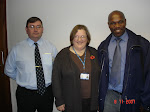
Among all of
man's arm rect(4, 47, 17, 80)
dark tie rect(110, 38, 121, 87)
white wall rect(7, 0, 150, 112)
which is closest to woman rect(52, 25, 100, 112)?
dark tie rect(110, 38, 121, 87)

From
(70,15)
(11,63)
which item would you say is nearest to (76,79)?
(11,63)

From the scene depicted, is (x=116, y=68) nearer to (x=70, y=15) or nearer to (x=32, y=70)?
(x=32, y=70)

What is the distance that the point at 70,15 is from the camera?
93.2 inches

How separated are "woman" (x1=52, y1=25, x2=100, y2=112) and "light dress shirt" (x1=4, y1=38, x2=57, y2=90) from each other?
0.23 metres

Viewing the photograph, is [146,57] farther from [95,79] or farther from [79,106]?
[79,106]

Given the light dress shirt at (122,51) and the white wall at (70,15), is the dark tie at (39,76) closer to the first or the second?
the white wall at (70,15)

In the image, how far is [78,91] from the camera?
61.1 inches

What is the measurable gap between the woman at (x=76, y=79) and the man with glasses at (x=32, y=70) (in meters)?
0.24

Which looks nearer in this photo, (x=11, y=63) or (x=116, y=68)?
(x=116, y=68)

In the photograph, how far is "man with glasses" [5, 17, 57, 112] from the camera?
1708 mm

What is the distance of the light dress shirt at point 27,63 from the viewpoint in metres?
1.71

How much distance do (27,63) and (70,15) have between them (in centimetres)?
126

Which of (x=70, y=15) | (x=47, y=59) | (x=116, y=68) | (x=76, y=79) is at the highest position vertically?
(x=70, y=15)

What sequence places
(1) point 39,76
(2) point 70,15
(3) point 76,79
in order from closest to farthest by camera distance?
(3) point 76,79, (1) point 39,76, (2) point 70,15
